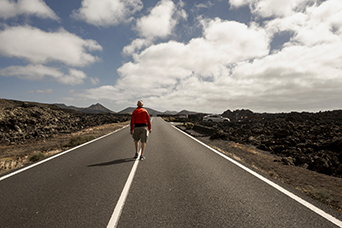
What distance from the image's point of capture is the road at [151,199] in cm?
303

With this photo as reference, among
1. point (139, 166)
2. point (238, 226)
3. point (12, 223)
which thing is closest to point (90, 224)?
point (12, 223)

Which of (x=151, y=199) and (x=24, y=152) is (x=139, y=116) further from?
(x=24, y=152)

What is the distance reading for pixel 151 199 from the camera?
12.4 ft

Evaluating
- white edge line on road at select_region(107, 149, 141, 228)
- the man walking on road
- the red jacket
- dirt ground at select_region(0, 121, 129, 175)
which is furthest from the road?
dirt ground at select_region(0, 121, 129, 175)

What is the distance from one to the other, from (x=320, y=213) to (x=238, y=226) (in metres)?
1.66

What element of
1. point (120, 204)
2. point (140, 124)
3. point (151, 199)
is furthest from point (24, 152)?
point (151, 199)

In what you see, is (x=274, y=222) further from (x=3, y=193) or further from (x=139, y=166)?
(x=3, y=193)

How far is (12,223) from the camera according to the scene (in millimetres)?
3018

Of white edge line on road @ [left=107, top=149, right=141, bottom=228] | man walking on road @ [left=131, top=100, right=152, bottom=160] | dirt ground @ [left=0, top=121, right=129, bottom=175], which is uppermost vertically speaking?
man walking on road @ [left=131, top=100, right=152, bottom=160]

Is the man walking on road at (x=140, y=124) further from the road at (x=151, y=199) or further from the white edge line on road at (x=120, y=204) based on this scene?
the white edge line on road at (x=120, y=204)

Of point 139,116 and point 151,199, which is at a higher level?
point 139,116

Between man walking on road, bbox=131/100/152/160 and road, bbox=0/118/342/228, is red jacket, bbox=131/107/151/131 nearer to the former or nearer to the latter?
man walking on road, bbox=131/100/152/160

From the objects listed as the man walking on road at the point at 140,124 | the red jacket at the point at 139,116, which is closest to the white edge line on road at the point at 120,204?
the man walking on road at the point at 140,124

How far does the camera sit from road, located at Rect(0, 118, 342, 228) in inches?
119
